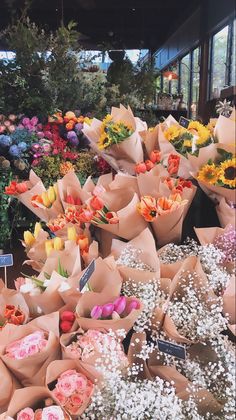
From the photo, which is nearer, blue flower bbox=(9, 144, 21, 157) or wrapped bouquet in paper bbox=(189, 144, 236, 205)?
wrapped bouquet in paper bbox=(189, 144, 236, 205)

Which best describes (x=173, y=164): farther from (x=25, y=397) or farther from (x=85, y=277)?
(x=25, y=397)

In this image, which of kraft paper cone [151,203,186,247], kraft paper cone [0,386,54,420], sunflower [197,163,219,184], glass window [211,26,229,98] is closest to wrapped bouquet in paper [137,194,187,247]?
kraft paper cone [151,203,186,247]

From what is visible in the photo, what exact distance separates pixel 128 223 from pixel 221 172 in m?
0.30

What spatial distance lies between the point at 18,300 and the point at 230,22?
8.04m

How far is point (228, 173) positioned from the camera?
3.16ft

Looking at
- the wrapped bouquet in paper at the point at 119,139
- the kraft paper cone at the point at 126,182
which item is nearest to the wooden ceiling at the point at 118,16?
the wrapped bouquet in paper at the point at 119,139

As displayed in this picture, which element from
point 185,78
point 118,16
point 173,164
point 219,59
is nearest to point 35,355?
point 173,164

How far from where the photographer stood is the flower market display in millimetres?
926

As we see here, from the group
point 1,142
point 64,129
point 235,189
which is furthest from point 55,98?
point 235,189

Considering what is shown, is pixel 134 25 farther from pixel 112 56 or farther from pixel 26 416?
pixel 26 416

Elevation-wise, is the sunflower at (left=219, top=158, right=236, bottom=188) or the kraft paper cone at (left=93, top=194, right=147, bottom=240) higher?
the sunflower at (left=219, top=158, right=236, bottom=188)

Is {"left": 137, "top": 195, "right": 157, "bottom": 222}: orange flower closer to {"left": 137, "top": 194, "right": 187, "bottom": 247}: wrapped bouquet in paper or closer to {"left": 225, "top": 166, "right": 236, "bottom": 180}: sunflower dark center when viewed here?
{"left": 137, "top": 194, "right": 187, "bottom": 247}: wrapped bouquet in paper

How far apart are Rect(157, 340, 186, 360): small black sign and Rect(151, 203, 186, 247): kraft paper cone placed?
1.12 feet

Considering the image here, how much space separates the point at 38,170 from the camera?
362cm
